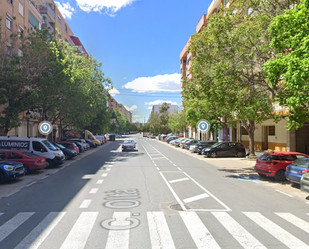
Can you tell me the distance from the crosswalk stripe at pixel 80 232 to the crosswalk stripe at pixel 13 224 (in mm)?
1334

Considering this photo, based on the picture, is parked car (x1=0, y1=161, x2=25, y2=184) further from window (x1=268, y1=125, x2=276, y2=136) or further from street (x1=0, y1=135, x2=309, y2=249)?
window (x1=268, y1=125, x2=276, y2=136)

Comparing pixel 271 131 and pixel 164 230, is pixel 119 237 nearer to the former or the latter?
pixel 164 230

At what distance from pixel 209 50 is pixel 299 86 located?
7.22 meters

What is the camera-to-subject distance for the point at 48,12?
142ft

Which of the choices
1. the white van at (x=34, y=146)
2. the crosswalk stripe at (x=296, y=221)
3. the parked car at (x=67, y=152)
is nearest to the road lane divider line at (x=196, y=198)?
the crosswalk stripe at (x=296, y=221)

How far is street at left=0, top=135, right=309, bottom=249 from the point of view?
530 cm

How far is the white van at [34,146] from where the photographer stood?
55.7ft

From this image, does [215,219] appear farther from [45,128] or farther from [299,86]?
[45,128]

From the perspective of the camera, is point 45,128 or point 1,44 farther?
point 45,128

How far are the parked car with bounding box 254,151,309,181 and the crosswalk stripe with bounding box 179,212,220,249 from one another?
7.18 m

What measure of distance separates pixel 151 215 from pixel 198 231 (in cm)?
155

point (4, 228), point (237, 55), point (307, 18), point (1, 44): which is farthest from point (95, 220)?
point (1, 44)

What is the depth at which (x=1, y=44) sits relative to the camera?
20016mm

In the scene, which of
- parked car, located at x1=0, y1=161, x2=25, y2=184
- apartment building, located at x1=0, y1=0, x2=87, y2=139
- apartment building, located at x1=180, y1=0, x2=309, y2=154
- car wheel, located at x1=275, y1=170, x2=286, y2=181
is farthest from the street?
apartment building, located at x1=0, y1=0, x2=87, y2=139
